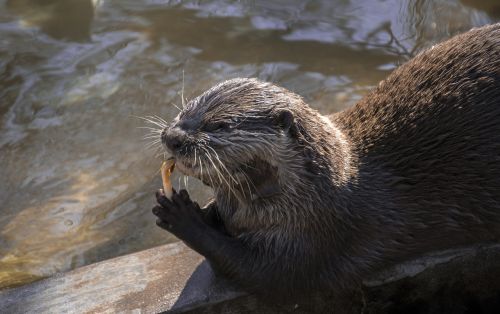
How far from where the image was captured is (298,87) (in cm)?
493

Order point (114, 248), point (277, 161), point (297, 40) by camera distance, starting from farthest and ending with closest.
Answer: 1. point (297, 40)
2. point (114, 248)
3. point (277, 161)

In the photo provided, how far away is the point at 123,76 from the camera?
5.06 m

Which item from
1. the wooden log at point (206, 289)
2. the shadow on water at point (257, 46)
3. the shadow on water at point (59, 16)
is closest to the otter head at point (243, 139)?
the wooden log at point (206, 289)

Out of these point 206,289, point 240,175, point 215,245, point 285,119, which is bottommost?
point 206,289

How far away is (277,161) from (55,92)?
2825 millimetres

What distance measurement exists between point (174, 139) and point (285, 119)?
39 cm

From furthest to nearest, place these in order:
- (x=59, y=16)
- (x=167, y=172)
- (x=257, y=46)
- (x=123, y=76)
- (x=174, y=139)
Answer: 1. (x=59, y=16)
2. (x=257, y=46)
3. (x=123, y=76)
4. (x=167, y=172)
5. (x=174, y=139)

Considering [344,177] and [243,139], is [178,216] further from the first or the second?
[344,177]

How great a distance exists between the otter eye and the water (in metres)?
1.37

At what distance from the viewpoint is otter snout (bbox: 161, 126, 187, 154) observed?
7.97 feet

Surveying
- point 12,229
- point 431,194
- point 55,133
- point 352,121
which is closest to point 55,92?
point 55,133

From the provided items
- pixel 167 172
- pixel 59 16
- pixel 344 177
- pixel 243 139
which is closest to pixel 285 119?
pixel 243 139

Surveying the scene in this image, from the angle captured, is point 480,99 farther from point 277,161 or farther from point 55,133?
point 55,133

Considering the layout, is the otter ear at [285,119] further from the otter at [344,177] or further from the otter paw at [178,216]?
the otter paw at [178,216]
